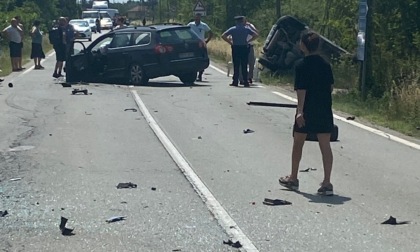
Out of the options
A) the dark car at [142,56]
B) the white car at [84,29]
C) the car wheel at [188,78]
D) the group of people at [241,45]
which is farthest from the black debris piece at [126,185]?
the white car at [84,29]

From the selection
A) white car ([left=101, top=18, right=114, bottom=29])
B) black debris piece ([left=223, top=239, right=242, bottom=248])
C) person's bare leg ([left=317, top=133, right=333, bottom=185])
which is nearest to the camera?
black debris piece ([left=223, top=239, right=242, bottom=248])

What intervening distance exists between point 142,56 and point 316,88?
1552 cm

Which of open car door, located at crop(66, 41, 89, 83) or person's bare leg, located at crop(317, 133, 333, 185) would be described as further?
open car door, located at crop(66, 41, 89, 83)

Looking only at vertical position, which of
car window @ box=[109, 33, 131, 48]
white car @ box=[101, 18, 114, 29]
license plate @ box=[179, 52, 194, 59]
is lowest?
white car @ box=[101, 18, 114, 29]

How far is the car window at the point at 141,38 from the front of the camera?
82.1 feet

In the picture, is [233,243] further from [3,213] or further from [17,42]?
[17,42]

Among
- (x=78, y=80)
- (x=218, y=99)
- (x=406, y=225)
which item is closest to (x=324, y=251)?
(x=406, y=225)

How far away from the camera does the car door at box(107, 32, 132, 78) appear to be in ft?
82.7

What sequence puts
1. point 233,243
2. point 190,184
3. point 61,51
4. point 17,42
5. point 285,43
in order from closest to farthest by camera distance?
point 233,243 → point 190,184 → point 285,43 → point 61,51 → point 17,42

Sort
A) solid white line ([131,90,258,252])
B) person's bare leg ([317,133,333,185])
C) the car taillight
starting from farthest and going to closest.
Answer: the car taillight
person's bare leg ([317,133,333,185])
solid white line ([131,90,258,252])

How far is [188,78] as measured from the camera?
25.9 metres

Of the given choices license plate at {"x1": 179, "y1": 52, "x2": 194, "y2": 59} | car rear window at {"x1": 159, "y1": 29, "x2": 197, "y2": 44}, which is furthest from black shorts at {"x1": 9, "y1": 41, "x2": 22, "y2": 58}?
license plate at {"x1": 179, "y1": 52, "x2": 194, "y2": 59}

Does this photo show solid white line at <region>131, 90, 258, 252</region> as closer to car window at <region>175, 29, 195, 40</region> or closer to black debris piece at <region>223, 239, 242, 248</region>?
black debris piece at <region>223, 239, 242, 248</region>

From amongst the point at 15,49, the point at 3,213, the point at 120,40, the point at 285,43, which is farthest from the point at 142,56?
the point at 3,213
